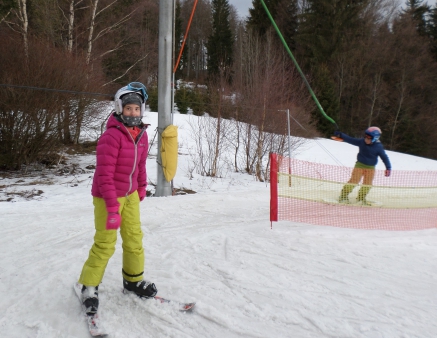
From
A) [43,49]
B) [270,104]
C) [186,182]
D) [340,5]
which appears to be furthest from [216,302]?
[340,5]

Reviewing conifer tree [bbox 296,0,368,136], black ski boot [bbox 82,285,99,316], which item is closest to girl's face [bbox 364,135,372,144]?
black ski boot [bbox 82,285,99,316]

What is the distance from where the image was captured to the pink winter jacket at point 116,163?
278 cm

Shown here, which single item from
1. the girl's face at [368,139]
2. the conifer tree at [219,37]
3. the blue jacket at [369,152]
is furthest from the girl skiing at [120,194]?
the conifer tree at [219,37]

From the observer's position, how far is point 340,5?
33938 millimetres

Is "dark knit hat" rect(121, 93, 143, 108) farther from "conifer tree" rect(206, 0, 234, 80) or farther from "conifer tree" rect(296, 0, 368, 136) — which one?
"conifer tree" rect(206, 0, 234, 80)

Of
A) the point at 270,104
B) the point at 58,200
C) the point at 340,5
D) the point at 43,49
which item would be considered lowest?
the point at 58,200

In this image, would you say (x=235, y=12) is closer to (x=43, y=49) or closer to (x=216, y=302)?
(x=43, y=49)

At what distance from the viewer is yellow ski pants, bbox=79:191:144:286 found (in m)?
2.90

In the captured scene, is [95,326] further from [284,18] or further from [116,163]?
[284,18]

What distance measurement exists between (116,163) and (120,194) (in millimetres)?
260

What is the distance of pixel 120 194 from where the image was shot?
9.75 feet

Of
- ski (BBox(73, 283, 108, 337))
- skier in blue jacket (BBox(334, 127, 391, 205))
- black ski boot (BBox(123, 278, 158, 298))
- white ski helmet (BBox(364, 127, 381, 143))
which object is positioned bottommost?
ski (BBox(73, 283, 108, 337))

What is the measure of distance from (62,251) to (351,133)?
33398mm

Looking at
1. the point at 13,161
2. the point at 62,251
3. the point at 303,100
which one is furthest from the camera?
the point at 303,100
